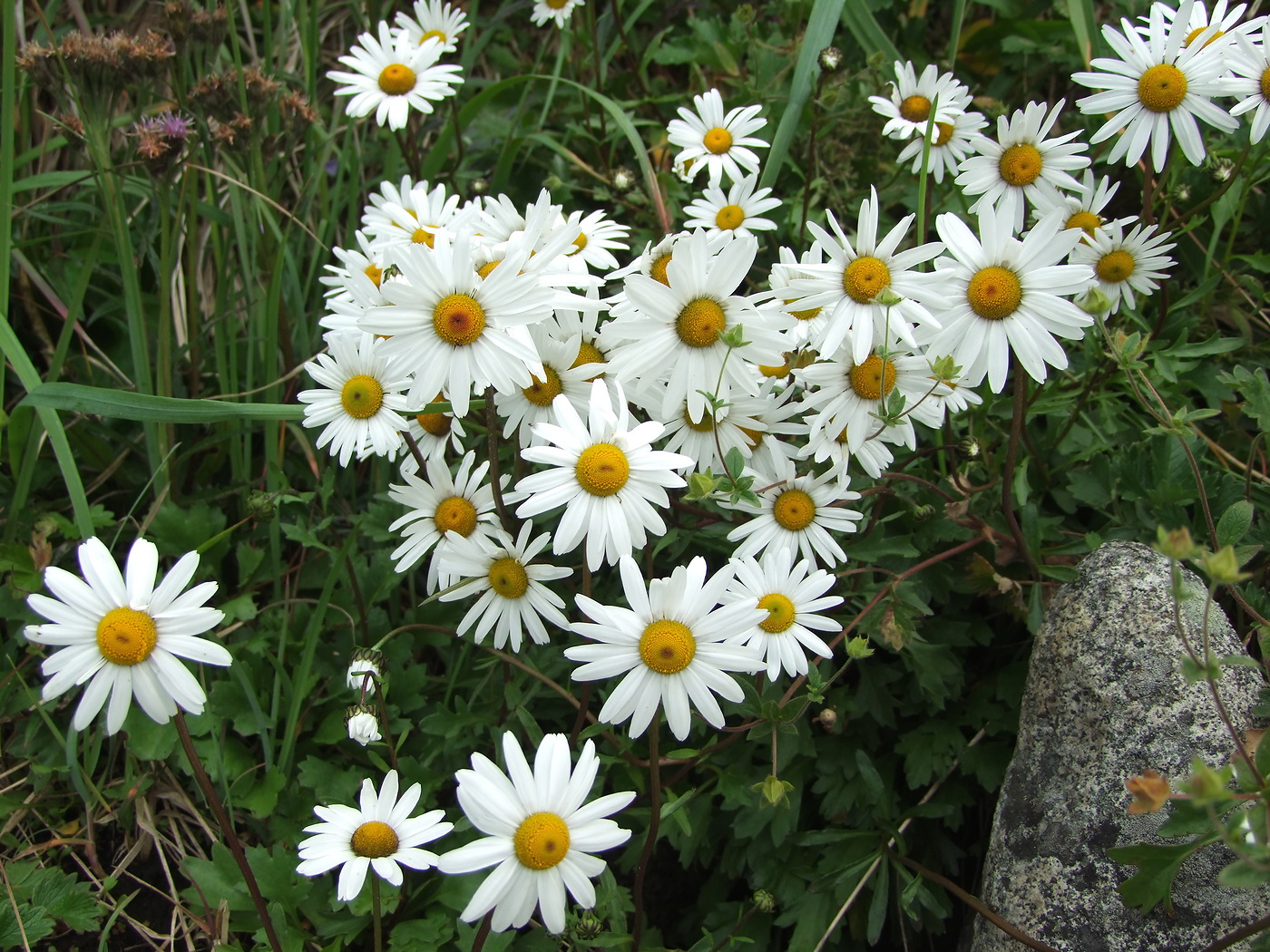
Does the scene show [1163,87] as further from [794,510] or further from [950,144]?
[794,510]

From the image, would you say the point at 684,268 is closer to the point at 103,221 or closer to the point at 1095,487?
the point at 1095,487


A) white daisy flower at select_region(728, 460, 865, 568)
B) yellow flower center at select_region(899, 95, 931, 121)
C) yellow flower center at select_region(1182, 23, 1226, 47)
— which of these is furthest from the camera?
yellow flower center at select_region(899, 95, 931, 121)

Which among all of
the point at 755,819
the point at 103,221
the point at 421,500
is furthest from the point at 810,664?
the point at 103,221

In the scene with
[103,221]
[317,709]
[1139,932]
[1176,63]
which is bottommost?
[1139,932]

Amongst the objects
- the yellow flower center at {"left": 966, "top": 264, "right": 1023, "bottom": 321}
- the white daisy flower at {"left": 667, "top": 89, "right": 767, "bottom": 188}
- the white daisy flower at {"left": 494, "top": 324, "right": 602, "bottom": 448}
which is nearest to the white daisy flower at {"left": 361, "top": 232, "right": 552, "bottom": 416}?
the white daisy flower at {"left": 494, "top": 324, "right": 602, "bottom": 448}

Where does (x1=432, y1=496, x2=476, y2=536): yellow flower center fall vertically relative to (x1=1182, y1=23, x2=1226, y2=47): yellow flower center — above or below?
below

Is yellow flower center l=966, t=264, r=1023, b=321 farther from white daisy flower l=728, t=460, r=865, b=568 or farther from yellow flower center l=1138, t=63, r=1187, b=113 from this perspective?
Result: yellow flower center l=1138, t=63, r=1187, b=113

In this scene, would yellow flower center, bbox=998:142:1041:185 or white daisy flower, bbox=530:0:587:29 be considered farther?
white daisy flower, bbox=530:0:587:29

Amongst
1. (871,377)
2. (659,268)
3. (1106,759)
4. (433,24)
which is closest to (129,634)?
(659,268)
